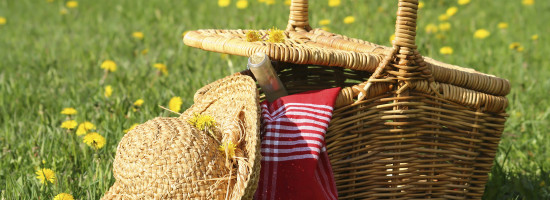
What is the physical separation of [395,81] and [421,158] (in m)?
0.27

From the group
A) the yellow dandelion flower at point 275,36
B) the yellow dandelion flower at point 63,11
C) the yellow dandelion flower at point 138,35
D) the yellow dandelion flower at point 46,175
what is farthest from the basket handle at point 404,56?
the yellow dandelion flower at point 63,11

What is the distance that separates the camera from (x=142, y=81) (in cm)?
296

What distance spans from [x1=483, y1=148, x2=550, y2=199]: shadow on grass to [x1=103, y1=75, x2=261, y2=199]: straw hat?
3.46 feet

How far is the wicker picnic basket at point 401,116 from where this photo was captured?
169cm

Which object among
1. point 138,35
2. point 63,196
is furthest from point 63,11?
point 63,196

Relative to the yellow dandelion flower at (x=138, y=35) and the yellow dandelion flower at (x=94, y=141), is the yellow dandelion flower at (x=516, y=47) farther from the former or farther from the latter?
the yellow dandelion flower at (x=94, y=141)

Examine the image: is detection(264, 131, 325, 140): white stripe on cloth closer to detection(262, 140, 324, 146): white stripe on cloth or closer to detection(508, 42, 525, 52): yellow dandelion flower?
detection(262, 140, 324, 146): white stripe on cloth

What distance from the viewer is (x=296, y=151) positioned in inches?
62.4

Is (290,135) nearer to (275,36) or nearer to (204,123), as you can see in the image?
(204,123)

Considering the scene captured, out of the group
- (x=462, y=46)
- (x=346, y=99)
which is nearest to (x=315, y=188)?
(x=346, y=99)

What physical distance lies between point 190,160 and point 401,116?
631 millimetres

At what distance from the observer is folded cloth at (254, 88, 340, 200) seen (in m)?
1.57

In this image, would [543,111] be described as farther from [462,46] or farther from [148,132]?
[148,132]

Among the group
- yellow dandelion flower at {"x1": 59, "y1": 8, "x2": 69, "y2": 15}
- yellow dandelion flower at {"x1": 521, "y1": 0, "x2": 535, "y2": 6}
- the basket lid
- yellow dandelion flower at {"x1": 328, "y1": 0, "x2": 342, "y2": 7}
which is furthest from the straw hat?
yellow dandelion flower at {"x1": 521, "y1": 0, "x2": 535, "y2": 6}
